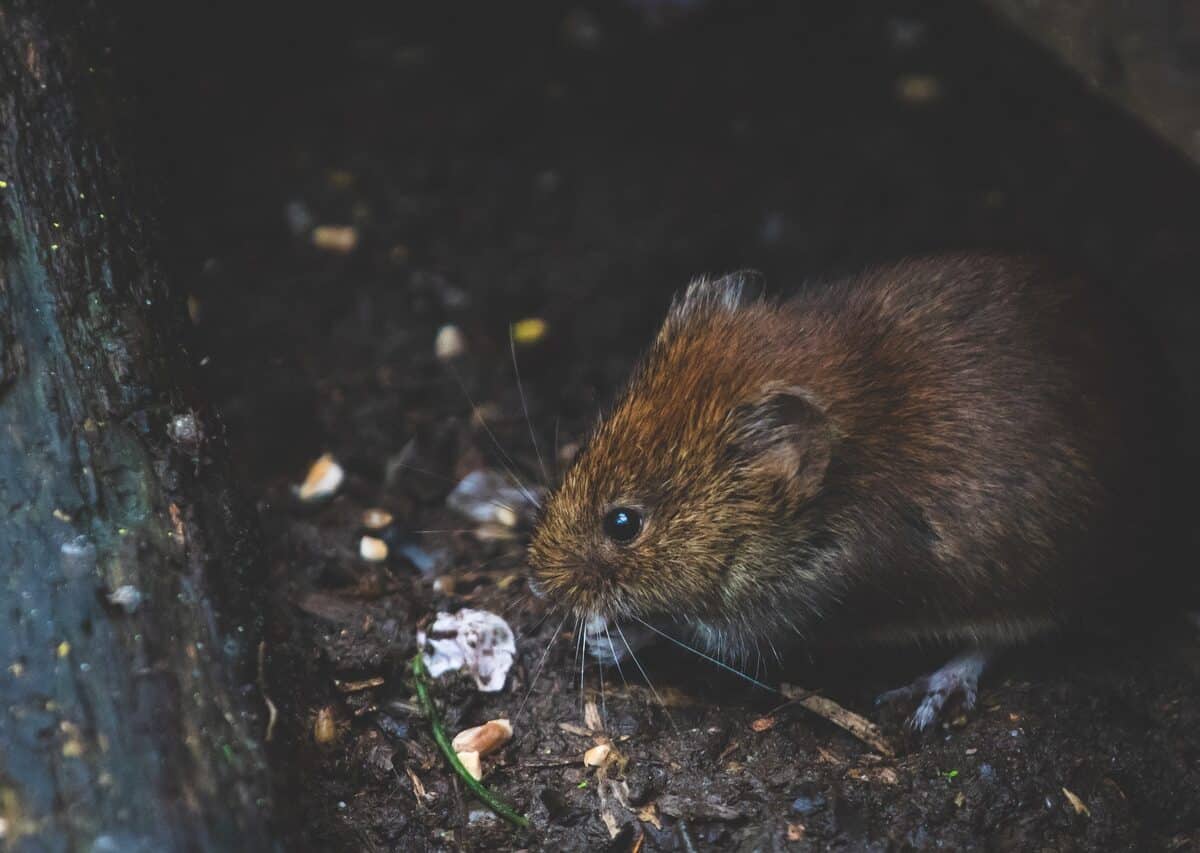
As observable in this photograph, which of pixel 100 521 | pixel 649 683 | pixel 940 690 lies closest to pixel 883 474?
pixel 940 690

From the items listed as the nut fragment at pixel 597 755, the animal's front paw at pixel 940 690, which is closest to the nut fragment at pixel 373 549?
the nut fragment at pixel 597 755

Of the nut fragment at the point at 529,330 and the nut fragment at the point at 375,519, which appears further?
the nut fragment at the point at 529,330

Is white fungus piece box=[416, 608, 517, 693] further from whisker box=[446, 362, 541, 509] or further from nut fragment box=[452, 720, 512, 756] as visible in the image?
whisker box=[446, 362, 541, 509]

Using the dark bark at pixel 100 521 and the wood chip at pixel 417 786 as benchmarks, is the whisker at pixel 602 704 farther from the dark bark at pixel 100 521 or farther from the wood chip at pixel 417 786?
the dark bark at pixel 100 521

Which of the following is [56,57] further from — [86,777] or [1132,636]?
[1132,636]

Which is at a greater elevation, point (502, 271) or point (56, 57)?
point (56, 57)

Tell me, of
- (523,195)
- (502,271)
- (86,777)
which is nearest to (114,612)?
(86,777)

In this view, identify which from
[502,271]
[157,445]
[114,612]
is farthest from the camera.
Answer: [502,271]

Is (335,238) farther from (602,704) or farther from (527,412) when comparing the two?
(602,704)
